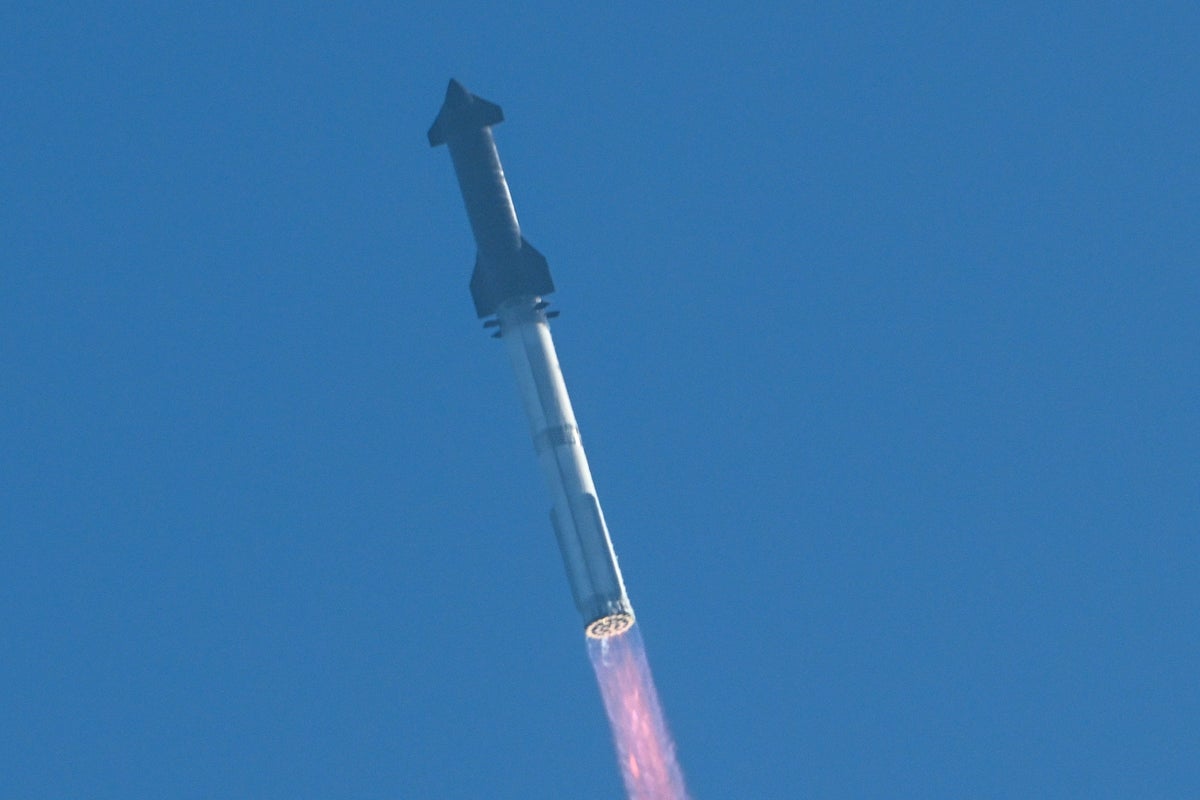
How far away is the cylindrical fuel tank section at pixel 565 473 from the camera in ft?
273

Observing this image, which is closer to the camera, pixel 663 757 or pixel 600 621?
pixel 600 621

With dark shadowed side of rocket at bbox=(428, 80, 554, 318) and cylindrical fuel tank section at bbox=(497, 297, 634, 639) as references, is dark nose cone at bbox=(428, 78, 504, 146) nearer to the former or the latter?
dark shadowed side of rocket at bbox=(428, 80, 554, 318)

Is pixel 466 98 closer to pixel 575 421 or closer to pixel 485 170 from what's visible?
pixel 485 170

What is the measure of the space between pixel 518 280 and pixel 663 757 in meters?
16.3

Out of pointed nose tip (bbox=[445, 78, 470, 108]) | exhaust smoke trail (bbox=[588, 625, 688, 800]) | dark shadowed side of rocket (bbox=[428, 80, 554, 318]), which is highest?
pointed nose tip (bbox=[445, 78, 470, 108])

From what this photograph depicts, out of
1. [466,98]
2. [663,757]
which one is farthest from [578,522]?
[466,98]

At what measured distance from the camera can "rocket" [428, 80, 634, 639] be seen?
83.8 m

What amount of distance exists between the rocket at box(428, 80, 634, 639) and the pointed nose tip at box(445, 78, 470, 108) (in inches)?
1.3

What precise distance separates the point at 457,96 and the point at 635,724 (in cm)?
2155

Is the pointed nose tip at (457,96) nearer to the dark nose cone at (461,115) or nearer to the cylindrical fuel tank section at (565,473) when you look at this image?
the dark nose cone at (461,115)

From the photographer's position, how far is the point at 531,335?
87.8m

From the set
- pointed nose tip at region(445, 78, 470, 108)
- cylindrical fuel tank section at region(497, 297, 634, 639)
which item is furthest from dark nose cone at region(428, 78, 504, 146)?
cylindrical fuel tank section at region(497, 297, 634, 639)

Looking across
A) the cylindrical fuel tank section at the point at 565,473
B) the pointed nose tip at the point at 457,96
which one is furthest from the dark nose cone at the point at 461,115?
the cylindrical fuel tank section at the point at 565,473

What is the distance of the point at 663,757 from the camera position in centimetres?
8900
